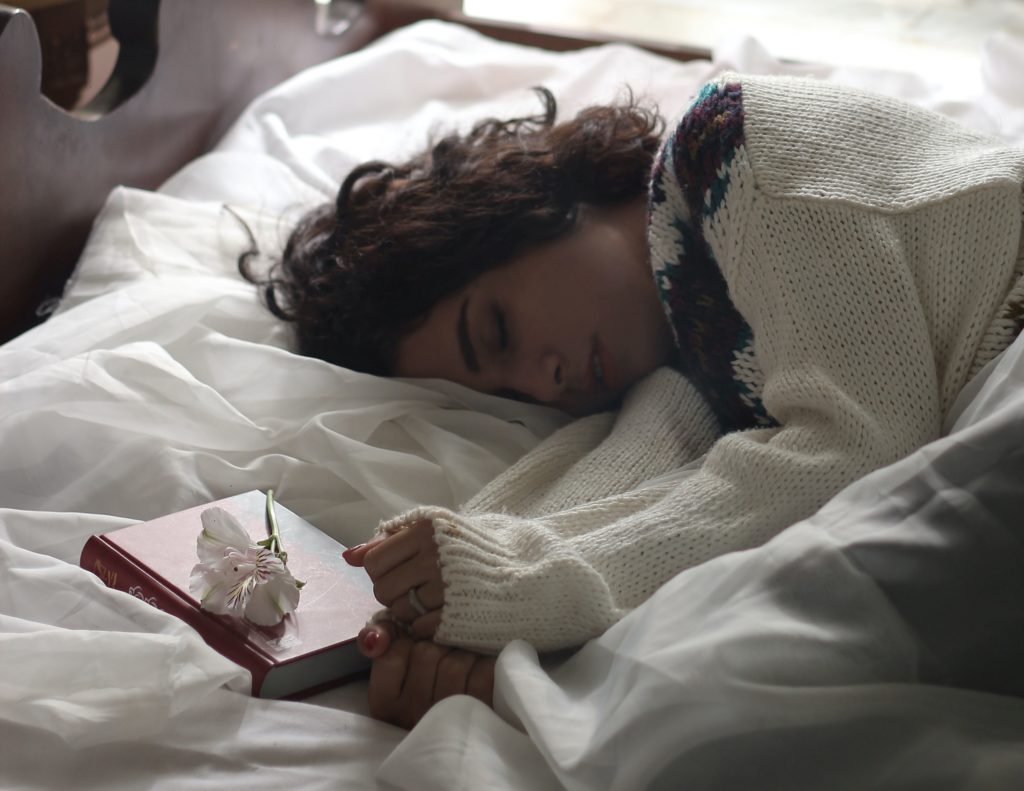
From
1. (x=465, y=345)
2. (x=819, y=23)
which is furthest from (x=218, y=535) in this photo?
(x=819, y=23)

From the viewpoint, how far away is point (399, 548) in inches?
27.5

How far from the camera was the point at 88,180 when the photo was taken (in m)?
1.21

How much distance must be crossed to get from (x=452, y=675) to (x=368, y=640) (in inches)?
2.2

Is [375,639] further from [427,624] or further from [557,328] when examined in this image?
[557,328]

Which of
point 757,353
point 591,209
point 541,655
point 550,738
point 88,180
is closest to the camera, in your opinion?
point 550,738

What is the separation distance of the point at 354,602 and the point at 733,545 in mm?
239

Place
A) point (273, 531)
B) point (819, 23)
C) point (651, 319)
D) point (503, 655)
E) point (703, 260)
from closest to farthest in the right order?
point (503, 655)
point (273, 531)
point (703, 260)
point (651, 319)
point (819, 23)

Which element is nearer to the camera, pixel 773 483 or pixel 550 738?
pixel 550 738

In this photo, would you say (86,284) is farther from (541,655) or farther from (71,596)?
(541,655)

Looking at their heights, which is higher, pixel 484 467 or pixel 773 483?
pixel 773 483

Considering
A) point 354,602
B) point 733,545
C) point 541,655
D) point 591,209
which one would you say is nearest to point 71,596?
point 354,602

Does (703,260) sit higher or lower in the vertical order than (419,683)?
higher

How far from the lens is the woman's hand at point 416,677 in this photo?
2.16 ft

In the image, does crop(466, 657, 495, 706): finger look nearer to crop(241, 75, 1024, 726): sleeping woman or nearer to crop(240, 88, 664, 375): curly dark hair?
crop(241, 75, 1024, 726): sleeping woman
